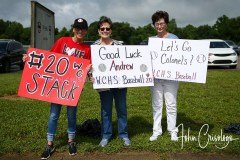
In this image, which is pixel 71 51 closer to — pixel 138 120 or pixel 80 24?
pixel 80 24

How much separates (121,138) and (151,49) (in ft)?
4.98

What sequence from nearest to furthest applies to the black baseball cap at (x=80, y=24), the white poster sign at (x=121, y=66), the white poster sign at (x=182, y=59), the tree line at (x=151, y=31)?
1. the black baseball cap at (x=80, y=24)
2. the white poster sign at (x=121, y=66)
3. the white poster sign at (x=182, y=59)
4. the tree line at (x=151, y=31)

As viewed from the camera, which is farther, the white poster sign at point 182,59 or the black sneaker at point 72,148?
the white poster sign at point 182,59

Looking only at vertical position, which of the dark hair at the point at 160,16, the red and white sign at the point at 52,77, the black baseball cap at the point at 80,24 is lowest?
the red and white sign at the point at 52,77

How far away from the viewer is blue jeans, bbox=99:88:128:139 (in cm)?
578

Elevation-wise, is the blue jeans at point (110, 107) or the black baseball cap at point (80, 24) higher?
the black baseball cap at point (80, 24)

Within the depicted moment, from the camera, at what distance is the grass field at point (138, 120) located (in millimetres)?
5715

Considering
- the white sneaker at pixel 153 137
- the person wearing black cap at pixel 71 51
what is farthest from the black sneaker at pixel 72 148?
the white sneaker at pixel 153 137

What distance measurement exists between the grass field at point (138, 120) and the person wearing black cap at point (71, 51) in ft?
0.79

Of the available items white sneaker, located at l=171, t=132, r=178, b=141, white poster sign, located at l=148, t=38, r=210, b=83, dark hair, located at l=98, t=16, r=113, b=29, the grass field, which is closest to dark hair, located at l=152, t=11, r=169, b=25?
white poster sign, located at l=148, t=38, r=210, b=83

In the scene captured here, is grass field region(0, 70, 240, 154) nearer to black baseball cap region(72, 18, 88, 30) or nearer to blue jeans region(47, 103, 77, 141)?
blue jeans region(47, 103, 77, 141)

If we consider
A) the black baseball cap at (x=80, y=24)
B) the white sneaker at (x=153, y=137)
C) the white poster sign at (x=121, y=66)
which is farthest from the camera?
the white sneaker at (x=153, y=137)

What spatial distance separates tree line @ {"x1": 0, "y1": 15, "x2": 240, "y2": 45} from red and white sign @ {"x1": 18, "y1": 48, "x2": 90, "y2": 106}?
76.6 meters

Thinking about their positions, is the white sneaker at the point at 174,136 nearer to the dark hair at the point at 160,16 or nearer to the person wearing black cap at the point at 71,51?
the person wearing black cap at the point at 71,51
